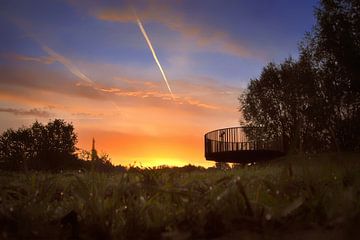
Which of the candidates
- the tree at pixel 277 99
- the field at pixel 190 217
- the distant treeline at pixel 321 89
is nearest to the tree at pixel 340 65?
the distant treeline at pixel 321 89

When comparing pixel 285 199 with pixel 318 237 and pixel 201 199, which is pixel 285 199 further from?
pixel 318 237

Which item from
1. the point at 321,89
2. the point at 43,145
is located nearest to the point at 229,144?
the point at 321,89

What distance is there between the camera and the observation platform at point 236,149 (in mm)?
33344

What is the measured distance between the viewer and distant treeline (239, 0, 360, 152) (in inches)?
1116

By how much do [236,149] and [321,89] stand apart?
9018 mm

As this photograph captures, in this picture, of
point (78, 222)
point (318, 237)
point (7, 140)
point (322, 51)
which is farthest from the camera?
point (7, 140)

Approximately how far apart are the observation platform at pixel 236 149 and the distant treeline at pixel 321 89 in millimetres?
1794

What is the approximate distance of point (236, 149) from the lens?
33719mm

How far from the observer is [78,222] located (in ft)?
8.38

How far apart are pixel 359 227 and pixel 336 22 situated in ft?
99.8

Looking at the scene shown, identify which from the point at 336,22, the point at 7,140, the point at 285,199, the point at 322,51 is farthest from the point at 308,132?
the point at 7,140

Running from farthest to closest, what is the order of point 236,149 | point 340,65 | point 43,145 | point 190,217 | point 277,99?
1. point 43,145
2. point 277,99
3. point 236,149
4. point 340,65
5. point 190,217

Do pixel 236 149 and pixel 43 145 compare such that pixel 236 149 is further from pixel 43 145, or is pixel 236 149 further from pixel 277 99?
pixel 43 145

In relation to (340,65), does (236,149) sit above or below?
below
